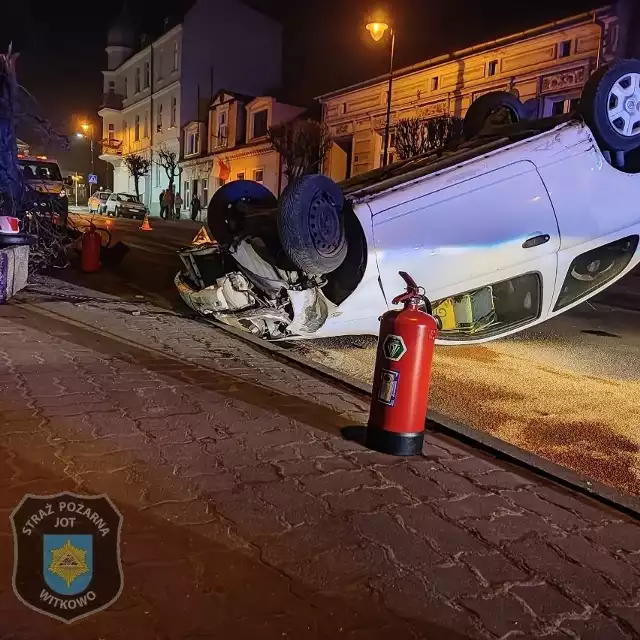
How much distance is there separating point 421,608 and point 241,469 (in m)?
1.34

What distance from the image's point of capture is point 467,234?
5500 mm

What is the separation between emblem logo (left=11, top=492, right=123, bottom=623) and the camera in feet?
7.39

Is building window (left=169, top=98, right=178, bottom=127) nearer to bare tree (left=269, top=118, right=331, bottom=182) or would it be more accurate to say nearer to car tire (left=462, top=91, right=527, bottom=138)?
bare tree (left=269, top=118, right=331, bottom=182)

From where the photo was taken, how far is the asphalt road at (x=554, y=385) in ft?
13.3

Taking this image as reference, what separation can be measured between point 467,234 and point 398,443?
246cm

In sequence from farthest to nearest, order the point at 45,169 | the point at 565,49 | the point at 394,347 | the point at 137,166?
the point at 137,166, the point at 565,49, the point at 45,169, the point at 394,347

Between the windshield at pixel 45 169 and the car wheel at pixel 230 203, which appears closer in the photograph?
the car wheel at pixel 230 203

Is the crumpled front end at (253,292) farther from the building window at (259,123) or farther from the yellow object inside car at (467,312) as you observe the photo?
the building window at (259,123)

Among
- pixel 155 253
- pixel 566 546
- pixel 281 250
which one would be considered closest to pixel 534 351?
pixel 281 250

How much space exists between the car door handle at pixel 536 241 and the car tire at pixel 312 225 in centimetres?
160

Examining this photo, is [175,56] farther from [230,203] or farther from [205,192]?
[230,203]

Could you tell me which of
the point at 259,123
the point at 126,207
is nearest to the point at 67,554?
the point at 126,207

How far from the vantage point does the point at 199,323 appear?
24.1 ft

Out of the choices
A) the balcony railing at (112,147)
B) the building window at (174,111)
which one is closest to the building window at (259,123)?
the building window at (174,111)
